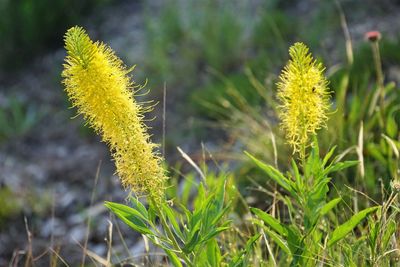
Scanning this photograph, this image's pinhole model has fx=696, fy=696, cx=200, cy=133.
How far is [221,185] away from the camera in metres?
2.12

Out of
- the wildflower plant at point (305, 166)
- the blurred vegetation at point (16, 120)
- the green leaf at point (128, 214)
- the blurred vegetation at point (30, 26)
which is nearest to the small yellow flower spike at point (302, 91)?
the wildflower plant at point (305, 166)

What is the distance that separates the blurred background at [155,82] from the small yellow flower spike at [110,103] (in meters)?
1.96

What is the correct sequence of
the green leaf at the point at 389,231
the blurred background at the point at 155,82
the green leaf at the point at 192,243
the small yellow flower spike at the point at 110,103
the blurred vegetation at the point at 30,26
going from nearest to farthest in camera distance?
1. the small yellow flower spike at the point at 110,103
2. the green leaf at the point at 192,243
3. the green leaf at the point at 389,231
4. the blurred background at the point at 155,82
5. the blurred vegetation at the point at 30,26

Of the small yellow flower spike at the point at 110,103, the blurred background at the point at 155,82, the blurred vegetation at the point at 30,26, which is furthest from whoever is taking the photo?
the blurred vegetation at the point at 30,26

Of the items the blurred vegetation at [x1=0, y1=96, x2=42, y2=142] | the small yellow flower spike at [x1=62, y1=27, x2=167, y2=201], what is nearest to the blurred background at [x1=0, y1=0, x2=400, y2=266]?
the blurred vegetation at [x1=0, y1=96, x2=42, y2=142]

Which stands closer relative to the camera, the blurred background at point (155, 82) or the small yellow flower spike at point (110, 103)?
the small yellow flower spike at point (110, 103)

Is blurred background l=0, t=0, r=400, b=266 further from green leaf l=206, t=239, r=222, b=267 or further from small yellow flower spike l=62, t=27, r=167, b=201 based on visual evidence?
small yellow flower spike l=62, t=27, r=167, b=201

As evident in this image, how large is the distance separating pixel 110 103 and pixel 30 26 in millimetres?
4495

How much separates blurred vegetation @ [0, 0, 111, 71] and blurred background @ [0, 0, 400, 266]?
0.01 meters

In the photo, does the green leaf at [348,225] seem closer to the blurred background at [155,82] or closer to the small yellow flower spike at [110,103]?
the small yellow flower spike at [110,103]

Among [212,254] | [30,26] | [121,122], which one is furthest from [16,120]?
[121,122]

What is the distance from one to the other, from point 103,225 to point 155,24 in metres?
2.48

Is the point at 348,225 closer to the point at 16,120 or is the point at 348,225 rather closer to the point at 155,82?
the point at 155,82

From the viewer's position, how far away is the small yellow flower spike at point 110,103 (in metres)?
1.85
